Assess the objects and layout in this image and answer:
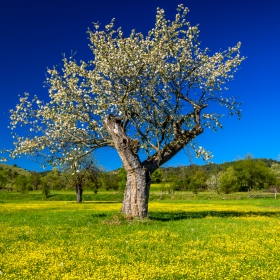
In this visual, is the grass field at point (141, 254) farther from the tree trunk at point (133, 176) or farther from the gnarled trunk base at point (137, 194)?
the tree trunk at point (133, 176)

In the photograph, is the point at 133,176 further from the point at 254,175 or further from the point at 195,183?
the point at 254,175

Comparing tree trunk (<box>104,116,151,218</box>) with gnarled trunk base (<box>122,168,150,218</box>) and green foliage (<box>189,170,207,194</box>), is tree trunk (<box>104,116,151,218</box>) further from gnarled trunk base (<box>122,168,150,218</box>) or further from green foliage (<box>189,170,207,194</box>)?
green foliage (<box>189,170,207,194</box>)

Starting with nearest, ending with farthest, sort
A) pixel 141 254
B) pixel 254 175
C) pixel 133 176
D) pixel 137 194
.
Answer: pixel 141 254
pixel 137 194
pixel 133 176
pixel 254 175

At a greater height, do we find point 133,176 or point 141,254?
point 133,176

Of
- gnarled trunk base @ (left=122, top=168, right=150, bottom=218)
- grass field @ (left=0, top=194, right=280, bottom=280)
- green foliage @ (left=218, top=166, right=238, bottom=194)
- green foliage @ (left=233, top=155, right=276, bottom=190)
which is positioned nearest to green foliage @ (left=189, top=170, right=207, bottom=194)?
green foliage @ (left=218, top=166, right=238, bottom=194)

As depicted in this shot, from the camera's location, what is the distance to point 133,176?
2405 centimetres

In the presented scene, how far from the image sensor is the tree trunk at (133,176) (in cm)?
2377

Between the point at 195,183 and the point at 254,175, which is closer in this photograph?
the point at 195,183

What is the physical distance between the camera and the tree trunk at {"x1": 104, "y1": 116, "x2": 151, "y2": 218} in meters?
23.8

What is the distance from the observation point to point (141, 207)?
23.7 metres

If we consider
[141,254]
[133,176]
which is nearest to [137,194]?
[133,176]

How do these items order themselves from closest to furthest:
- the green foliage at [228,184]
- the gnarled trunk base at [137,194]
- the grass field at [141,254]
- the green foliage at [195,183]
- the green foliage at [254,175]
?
the grass field at [141,254] < the gnarled trunk base at [137,194] < the green foliage at [228,184] < the green foliage at [195,183] < the green foliage at [254,175]

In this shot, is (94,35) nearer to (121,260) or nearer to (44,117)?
(44,117)

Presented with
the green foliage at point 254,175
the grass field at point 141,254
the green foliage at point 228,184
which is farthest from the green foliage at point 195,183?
the grass field at point 141,254
